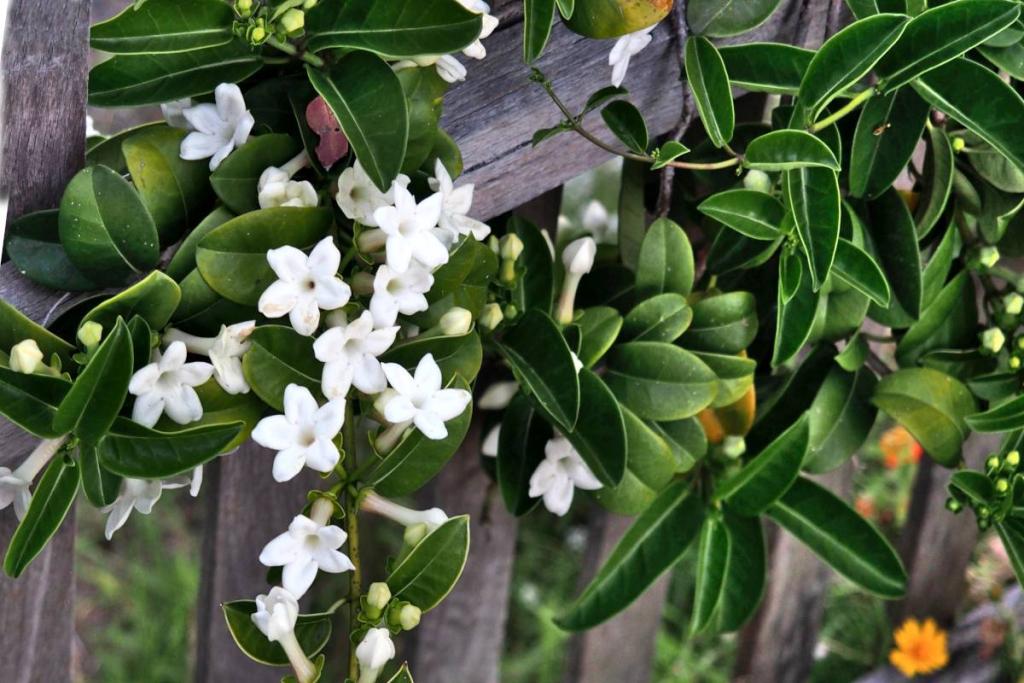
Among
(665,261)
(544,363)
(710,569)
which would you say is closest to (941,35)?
(665,261)

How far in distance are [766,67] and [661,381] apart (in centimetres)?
29

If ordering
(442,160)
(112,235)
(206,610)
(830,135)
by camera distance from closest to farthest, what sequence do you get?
(112,235)
(442,160)
(830,135)
(206,610)

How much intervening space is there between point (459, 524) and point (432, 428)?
0.34ft

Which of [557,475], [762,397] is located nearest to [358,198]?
[557,475]

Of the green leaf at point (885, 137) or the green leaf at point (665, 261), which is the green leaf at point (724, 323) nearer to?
the green leaf at point (665, 261)

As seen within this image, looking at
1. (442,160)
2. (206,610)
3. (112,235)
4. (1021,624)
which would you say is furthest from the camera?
(1021,624)

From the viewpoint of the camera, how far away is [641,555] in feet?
3.73

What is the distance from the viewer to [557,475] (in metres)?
1.05

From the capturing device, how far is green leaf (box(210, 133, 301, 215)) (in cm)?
85

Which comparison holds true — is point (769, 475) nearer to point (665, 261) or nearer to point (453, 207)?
point (665, 261)

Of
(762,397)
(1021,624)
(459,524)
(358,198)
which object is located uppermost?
(358,198)

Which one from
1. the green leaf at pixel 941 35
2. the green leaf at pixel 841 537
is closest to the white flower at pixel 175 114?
the green leaf at pixel 941 35

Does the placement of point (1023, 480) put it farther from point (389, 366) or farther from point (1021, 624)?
point (1021, 624)

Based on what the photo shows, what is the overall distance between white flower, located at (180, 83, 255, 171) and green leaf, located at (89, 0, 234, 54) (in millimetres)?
37
